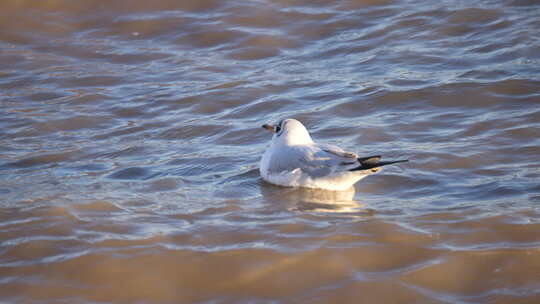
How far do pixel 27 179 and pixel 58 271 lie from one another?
2493mm

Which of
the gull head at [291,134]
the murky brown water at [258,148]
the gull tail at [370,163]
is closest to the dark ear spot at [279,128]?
the gull head at [291,134]

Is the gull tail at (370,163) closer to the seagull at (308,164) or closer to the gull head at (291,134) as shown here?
the seagull at (308,164)

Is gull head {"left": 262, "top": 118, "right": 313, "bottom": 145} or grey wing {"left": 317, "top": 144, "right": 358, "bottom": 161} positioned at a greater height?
gull head {"left": 262, "top": 118, "right": 313, "bottom": 145}

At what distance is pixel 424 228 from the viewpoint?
4.97 metres

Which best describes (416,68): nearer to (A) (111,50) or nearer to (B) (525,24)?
(B) (525,24)

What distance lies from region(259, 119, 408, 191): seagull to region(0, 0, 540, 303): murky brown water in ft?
0.47

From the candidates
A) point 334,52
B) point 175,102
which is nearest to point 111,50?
point 175,102

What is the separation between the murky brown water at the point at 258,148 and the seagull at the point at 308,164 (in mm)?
144

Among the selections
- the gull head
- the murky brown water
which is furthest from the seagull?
the murky brown water

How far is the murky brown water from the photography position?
4352mm

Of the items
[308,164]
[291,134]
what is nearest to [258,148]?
[291,134]

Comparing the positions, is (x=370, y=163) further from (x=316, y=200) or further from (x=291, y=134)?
(x=291, y=134)

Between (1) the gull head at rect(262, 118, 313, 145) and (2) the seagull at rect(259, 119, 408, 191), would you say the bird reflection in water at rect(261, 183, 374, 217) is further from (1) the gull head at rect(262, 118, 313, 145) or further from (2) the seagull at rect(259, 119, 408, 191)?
(1) the gull head at rect(262, 118, 313, 145)

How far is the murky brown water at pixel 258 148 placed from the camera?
4.35m
